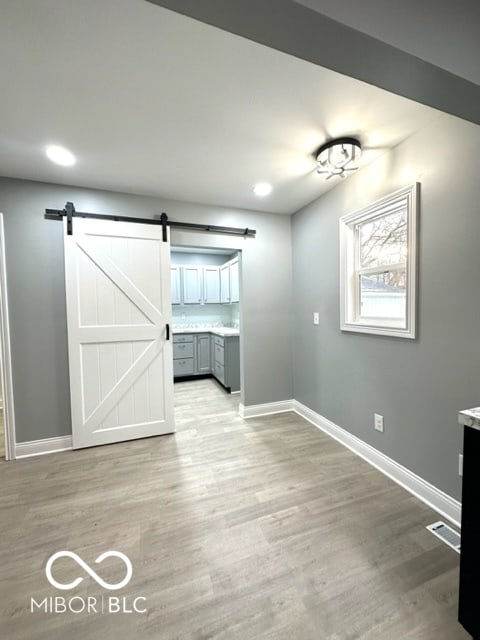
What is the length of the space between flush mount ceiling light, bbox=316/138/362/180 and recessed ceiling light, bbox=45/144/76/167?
1870 mm

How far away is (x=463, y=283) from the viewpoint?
5.20 ft

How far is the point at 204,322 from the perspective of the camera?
5.65 metres

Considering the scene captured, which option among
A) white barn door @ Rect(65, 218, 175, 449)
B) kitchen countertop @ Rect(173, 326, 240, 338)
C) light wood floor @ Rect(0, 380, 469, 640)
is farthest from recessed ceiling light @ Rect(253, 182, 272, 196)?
light wood floor @ Rect(0, 380, 469, 640)

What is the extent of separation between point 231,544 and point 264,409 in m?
1.84

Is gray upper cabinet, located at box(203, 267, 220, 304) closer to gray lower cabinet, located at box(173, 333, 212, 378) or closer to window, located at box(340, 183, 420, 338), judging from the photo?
gray lower cabinet, located at box(173, 333, 212, 378)

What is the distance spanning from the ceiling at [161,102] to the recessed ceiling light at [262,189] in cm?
17

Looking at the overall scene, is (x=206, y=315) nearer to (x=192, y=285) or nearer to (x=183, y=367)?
(x=192, y=285)

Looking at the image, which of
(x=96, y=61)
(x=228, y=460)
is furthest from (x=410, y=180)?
(x=228, y=460)

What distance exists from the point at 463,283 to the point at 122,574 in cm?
244

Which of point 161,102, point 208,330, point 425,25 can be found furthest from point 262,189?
point 208,330

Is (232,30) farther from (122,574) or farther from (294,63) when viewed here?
(122,574)

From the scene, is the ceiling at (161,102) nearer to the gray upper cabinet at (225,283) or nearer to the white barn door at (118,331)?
the white barn door at (118,331)

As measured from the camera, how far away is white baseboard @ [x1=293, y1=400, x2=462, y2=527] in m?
1.69

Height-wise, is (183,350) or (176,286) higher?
(176,286)
